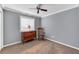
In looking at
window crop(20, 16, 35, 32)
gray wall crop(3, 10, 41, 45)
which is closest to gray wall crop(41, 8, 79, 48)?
window crop(20, 16, 35, 32)

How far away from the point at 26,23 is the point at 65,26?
2.12 m

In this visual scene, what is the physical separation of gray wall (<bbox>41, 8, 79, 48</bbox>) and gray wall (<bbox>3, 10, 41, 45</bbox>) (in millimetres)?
1811

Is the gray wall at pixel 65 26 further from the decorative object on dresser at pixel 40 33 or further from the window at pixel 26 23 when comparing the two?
the window at pixel 26 23

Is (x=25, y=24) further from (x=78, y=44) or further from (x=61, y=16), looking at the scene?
(x=78, y=44)

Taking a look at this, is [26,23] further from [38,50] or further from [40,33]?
[38,50]

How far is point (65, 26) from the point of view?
3213 mm

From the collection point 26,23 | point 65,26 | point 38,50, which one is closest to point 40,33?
point 26,23

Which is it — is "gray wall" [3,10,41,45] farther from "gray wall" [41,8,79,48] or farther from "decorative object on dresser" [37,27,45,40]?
"gray wall" [41,8,79,48]

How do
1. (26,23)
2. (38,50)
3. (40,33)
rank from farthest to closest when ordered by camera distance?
(40,33) < (26,23) < (38,50)

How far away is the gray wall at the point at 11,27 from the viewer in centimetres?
295
